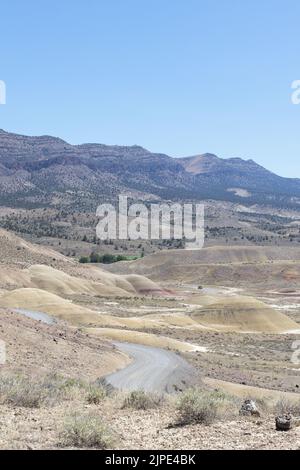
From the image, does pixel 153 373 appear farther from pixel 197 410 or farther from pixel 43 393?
pixel 197 410

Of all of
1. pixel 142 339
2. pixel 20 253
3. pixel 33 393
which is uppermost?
pixel 33 393

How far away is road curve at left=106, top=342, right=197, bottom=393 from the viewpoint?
1129 inches

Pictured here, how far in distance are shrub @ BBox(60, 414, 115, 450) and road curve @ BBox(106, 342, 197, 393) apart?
1325 centimetres

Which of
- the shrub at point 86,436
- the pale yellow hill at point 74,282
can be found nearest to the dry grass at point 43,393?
the shrub at point 86,436

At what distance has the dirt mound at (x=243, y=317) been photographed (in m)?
76.0

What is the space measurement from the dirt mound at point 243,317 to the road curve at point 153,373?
36059mm

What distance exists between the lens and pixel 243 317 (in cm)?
7819

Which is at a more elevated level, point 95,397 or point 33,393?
point 33,393

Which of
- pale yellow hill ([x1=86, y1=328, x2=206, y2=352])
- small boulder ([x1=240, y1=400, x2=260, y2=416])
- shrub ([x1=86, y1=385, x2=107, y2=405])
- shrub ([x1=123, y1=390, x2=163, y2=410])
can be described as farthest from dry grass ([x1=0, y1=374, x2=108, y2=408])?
pale yellow hill ([x1=86, y1=328, x2=206, y2=352])

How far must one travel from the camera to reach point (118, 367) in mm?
33344

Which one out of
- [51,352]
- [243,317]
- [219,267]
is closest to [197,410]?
[51,352]

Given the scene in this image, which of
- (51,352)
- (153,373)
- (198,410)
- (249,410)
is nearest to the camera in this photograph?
(198,410)

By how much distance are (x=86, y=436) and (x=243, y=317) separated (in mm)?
68311

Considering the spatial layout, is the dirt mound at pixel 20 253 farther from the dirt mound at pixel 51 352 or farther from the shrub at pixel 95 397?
the shrub at pixel 95 397
